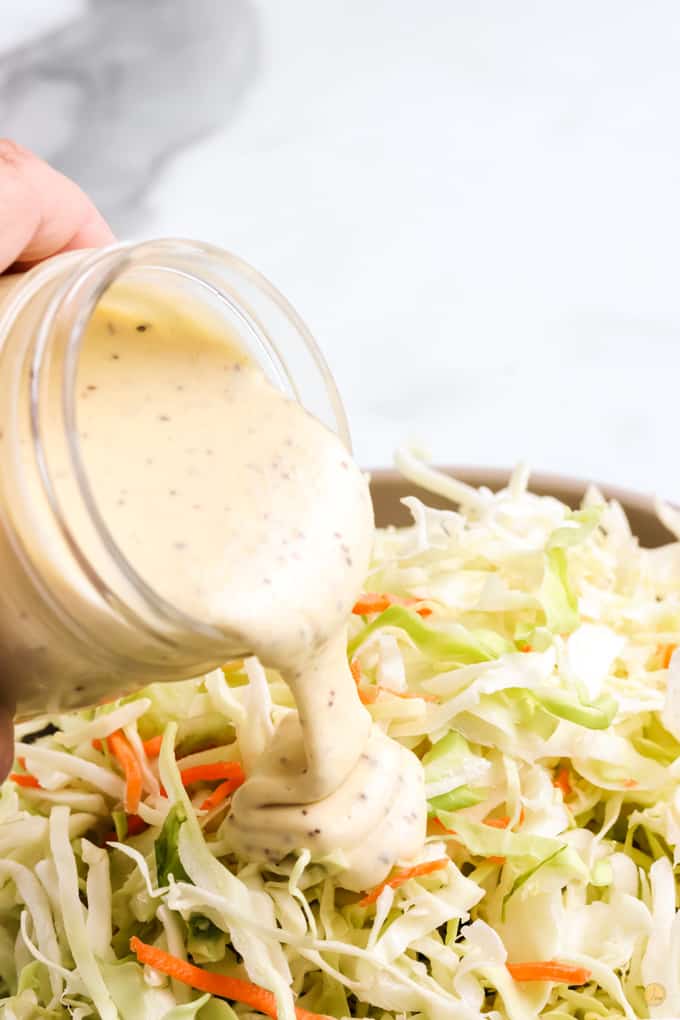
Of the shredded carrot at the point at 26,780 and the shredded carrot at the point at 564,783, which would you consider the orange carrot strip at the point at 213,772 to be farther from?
the shredded carrot at the point at 564,783

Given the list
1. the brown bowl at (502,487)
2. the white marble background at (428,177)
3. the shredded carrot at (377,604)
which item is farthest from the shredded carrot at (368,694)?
the white marble background at (428,177)

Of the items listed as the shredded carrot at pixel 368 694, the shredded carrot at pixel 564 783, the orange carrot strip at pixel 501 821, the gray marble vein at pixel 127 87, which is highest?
the gray marble vein at pixel 127 87

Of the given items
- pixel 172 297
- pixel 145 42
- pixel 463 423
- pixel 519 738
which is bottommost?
pixel 463 423

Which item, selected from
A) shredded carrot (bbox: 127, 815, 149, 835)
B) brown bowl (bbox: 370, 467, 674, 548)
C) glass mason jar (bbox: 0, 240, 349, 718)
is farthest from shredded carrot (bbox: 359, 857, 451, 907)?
brown bowl (bbox: 370, 467, 674, 548)

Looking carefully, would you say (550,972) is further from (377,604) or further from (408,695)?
(377,604)

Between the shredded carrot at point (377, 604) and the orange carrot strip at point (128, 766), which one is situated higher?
the shredded carrot at point (377, 604)

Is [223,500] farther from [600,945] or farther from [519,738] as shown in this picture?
[600,945]

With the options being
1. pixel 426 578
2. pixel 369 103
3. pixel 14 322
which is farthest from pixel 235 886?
pixel 369 103
